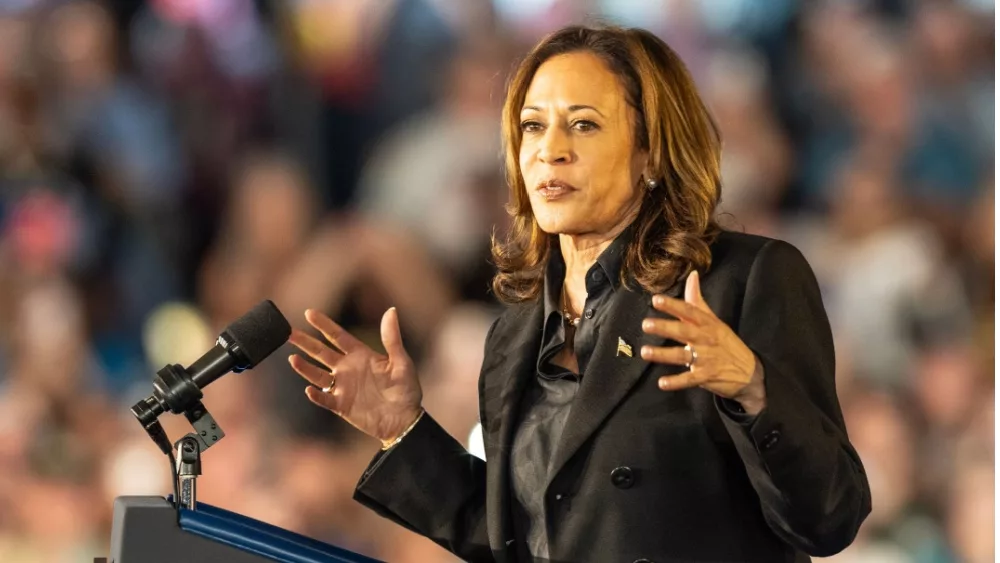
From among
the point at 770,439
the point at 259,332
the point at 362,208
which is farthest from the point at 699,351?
the point at 362,208

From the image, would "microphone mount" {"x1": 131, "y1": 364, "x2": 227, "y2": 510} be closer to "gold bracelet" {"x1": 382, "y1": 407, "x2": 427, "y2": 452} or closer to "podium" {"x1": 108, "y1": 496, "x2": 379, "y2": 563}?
"podium" {"x1": 108, "y1": 496, "x2": 379, "y2": 563}

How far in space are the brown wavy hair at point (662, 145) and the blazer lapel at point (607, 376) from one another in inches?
2.2

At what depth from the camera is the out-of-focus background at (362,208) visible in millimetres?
3721

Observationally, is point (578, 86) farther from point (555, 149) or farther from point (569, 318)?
point (569, 318)

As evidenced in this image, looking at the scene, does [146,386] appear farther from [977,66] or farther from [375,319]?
[977,66]

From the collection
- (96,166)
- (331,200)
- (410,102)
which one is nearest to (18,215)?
(96,166)

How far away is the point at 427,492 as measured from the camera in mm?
1944

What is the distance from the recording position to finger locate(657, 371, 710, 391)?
142cm

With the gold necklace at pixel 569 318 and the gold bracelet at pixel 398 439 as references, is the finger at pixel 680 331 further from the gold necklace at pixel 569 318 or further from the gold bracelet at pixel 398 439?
the gold bracelet at pixel 398 439

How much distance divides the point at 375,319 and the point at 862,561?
1.56 metres

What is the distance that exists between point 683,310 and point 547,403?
46cm

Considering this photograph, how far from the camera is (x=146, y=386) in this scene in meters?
3.72

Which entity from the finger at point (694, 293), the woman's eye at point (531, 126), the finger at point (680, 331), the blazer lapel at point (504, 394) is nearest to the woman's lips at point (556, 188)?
the woman's eye at point (531, 126)

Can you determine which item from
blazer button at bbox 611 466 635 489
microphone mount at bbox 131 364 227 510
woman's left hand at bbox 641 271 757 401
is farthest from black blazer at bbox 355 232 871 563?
microphone mount at bbox 131 364 227 510
